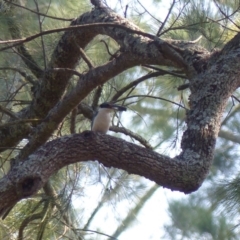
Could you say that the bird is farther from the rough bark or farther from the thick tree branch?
the thick tree branch

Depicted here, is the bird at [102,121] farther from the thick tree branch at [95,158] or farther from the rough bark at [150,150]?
the thick tree branch at [95,158]

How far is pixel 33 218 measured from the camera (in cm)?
207

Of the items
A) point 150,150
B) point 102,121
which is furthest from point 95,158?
point 102,121

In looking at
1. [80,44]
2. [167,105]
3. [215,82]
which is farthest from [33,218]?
[167,105]

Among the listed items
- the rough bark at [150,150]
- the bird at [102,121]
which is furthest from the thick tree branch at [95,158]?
the bird at [102,121]

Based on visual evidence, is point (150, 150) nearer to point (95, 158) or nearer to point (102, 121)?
point (95, 158)

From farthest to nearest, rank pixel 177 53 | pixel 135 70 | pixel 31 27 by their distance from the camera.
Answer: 1. pixel 135 70
2. pixel 31 27
3. pixel 177 53

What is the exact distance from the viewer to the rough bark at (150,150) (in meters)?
1.21

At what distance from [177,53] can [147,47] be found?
0.31 feet

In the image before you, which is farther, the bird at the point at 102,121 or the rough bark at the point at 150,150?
the bird at the point at 102,121

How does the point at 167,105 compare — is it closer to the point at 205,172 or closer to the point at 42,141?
the point at 42,141

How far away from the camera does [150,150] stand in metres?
1.24

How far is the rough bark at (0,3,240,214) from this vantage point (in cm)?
121

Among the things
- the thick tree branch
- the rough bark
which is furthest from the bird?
the thick tree branch
